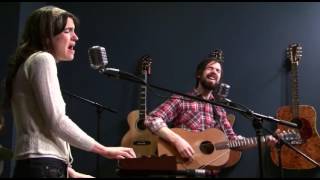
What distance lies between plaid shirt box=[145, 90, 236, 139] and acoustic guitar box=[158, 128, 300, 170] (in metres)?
0.17

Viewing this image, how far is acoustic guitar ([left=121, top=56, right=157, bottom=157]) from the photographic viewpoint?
3740 mm

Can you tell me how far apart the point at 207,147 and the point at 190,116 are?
0.36 m

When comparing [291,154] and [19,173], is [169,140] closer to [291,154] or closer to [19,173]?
[291,154]

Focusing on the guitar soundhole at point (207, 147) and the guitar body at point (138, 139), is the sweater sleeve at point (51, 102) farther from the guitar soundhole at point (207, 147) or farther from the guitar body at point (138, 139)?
the guitar body at point (138, 139)

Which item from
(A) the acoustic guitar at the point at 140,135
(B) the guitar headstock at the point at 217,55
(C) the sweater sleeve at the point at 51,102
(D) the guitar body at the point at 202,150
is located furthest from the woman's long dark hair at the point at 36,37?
(B) the guitar headstock at the point at 217,55

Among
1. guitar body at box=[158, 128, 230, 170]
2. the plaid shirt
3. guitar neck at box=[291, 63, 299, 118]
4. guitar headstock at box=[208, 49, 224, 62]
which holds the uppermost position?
guitar headstock at box=[208, 49, 224, 62]

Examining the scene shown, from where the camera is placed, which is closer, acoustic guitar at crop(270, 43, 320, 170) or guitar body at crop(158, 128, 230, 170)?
guitar body at crop(158, 128, 230, 170)

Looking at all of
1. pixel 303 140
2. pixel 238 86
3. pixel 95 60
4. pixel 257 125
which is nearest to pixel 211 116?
pixel 238 86

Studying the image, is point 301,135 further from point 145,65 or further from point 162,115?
point 145,65

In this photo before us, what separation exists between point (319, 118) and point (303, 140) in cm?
43

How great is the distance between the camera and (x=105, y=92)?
14.0 feet

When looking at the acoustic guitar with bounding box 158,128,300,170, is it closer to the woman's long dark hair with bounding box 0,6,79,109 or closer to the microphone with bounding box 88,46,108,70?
the microphone with bounding box 88,46,108,70

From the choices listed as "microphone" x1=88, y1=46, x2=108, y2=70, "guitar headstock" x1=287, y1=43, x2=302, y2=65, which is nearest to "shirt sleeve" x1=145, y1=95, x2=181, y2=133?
"guitar headstock" x1=287, y1=43, x2=302, y2=65

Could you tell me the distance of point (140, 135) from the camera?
381cm
